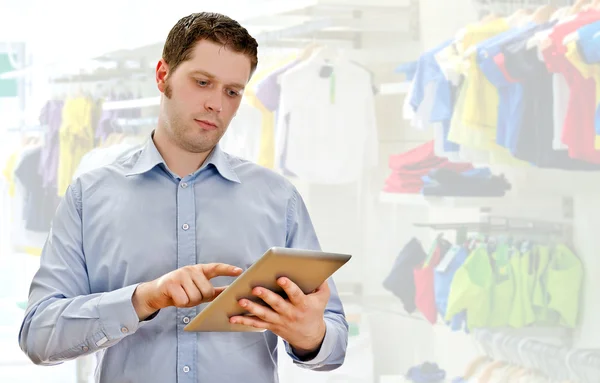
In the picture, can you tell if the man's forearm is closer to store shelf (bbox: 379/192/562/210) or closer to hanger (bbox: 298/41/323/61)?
store shelf (bbox: 379/192/562/210)

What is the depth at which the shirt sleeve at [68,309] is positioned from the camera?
1.20 meters

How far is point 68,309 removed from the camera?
1226mm

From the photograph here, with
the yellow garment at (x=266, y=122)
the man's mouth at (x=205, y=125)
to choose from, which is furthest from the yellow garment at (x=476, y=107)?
the man's mouth at (x=205, y=125)

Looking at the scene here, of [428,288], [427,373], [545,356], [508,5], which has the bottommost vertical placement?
[427,373]

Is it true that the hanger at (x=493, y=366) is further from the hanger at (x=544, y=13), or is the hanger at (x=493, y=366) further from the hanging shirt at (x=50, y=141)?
the hanging shirt at (x=50, y=141)

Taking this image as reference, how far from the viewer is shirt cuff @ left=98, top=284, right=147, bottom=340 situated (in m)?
1.19

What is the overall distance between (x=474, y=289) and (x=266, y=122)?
0.96 m

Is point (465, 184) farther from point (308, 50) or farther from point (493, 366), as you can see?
point (308, 50)

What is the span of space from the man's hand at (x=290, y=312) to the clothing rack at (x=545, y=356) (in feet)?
5.37

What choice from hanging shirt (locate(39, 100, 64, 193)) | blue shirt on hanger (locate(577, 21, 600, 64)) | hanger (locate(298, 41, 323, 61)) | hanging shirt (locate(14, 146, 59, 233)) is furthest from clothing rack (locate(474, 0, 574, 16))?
hanging shirt (locate(14, 146, 59, 233))

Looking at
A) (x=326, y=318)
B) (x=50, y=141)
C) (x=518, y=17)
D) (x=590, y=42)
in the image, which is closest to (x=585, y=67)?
(x=590, y=42)

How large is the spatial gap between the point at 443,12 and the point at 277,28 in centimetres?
61

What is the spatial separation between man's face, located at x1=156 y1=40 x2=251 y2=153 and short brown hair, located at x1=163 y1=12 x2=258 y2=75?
1cm

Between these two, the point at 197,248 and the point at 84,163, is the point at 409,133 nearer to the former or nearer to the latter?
the point at 84,163
